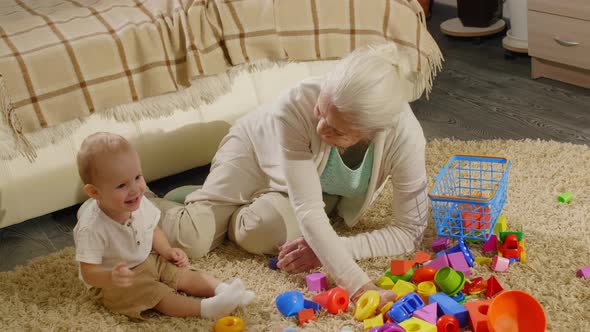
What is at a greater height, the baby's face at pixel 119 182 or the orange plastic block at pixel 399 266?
the baby's face at pixel 119 182

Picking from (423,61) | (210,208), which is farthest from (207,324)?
(423,61)

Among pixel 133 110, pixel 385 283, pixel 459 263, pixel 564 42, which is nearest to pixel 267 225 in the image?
pixel 385 283

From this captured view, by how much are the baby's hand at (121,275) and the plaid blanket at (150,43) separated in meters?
0.59

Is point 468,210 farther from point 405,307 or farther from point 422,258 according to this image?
point 405,307

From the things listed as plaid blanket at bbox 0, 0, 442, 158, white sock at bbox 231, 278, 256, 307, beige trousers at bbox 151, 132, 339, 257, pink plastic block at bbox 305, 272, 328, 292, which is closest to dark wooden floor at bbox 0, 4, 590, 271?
plaid blanket at bbox 0, 0, 442, 158

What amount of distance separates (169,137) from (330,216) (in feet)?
1.80

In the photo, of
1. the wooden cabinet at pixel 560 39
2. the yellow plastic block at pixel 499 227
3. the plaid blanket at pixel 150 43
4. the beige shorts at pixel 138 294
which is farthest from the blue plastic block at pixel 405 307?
the wooden cabinet at pixel 560 39

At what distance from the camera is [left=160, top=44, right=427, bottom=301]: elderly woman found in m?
1.25

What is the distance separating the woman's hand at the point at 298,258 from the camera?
154cm

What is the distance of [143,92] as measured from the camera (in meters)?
1.89

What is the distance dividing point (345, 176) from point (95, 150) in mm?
553

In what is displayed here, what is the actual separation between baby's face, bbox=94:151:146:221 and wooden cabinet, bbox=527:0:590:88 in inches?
66.9

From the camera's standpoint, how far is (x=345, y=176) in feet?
5.07

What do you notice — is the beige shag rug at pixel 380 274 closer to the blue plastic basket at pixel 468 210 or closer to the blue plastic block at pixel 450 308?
the blue plastic basket at pixel 468 210
